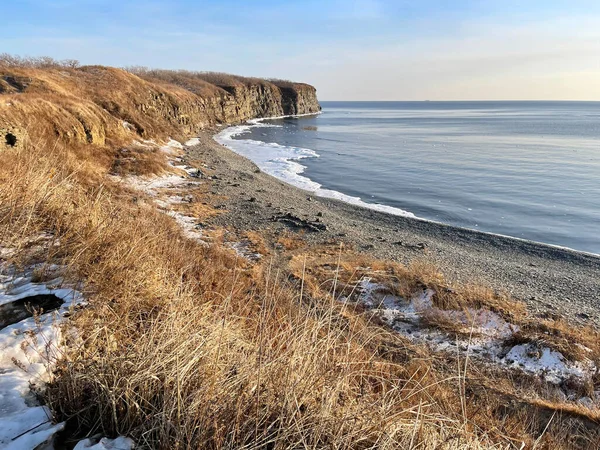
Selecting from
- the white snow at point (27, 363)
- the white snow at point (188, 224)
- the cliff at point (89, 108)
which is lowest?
the white snow at point (188, 224)

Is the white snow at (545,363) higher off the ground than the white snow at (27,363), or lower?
lower

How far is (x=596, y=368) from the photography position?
865cm

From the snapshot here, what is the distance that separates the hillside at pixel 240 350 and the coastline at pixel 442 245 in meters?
1.62

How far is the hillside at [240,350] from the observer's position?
2.63 metres

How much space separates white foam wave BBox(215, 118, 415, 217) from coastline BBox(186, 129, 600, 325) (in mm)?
1957

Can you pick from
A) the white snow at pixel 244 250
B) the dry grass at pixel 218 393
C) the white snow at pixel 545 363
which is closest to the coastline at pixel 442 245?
the white snow at pixel 244 250

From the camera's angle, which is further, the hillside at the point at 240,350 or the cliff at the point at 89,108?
the cliff at the point at 89,108

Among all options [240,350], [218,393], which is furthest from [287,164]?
[218,393]

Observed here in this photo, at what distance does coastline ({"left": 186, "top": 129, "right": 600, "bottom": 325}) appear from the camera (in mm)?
13641

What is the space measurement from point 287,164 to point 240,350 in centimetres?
3644

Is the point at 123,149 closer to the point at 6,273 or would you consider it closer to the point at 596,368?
the point at 6,273

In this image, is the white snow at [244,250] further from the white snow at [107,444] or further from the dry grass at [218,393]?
the white snow at [107,444]

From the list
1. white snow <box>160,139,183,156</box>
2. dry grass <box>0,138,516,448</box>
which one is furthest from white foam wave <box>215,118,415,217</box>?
dry grass <box>0,138,516,448</box>

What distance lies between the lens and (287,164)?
39.2 meters
